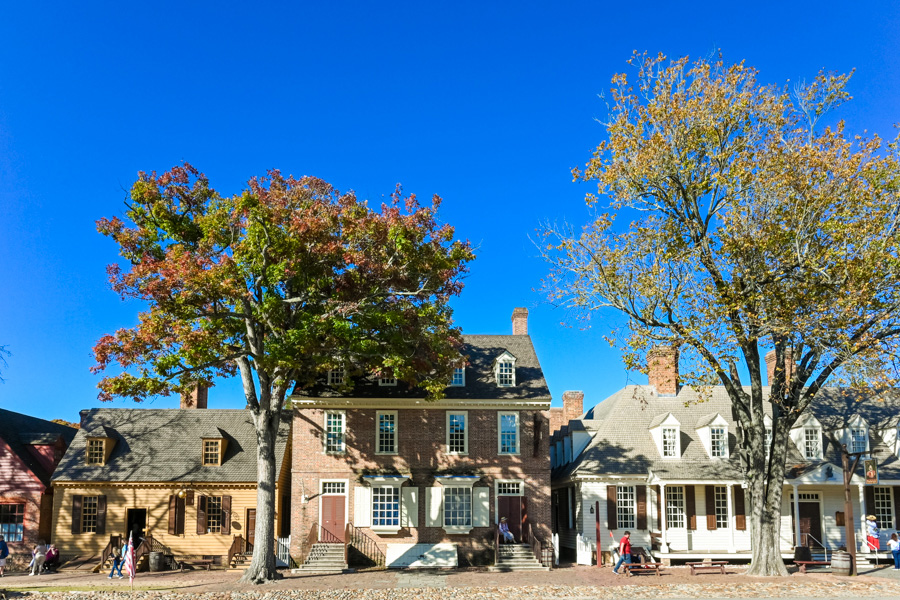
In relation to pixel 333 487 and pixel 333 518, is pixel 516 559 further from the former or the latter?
pixel 333 487

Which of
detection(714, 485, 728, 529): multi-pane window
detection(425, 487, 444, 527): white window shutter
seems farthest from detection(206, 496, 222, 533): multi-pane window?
detection(714, 485, 728, 529): multi-pane window

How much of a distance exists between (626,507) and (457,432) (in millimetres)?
7349

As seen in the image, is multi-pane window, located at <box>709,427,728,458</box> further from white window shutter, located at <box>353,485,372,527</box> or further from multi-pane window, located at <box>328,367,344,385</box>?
multi-pane window, located at <box>328,367,344,385</box>

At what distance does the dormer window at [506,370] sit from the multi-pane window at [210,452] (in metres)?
11.8

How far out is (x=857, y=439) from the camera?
107ft

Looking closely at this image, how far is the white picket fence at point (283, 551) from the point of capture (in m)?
29.0

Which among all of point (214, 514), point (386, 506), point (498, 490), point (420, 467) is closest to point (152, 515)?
point (214, 514)

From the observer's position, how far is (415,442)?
101ft

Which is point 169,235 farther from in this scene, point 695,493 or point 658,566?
point 695,493

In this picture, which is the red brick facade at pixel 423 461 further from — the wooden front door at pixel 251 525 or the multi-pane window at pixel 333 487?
the wooden front door at pixel 251 525

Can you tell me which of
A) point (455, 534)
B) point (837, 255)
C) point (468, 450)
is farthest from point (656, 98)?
point (455, 534)

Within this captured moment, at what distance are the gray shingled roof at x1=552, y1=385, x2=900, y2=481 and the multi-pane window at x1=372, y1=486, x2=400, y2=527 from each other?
733 centimetres

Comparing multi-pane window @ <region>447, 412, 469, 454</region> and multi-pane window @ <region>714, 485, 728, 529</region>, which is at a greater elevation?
multi-pane window @ <region>447, 412, 469, 454</region>

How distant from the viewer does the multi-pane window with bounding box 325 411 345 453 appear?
101 feet
